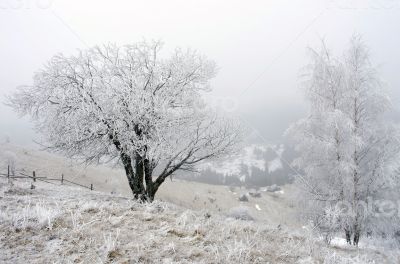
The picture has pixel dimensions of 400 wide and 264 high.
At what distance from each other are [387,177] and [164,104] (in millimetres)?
10293

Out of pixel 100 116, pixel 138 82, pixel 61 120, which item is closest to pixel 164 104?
pixel 138 82

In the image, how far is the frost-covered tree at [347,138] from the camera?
15141mm

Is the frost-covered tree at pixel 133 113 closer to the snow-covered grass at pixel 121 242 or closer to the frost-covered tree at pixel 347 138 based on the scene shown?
the frost-covered tree at pixel 347 138

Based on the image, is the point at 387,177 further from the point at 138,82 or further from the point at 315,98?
the point at 138,82

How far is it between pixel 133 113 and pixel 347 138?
9423 millimetres

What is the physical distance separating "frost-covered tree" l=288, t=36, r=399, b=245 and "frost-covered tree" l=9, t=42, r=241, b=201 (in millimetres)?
4142

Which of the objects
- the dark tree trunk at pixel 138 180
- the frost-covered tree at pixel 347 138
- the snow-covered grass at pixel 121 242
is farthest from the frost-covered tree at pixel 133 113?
the snow-covered grass at pixel 121 242

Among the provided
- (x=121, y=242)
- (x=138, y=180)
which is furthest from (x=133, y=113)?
(x=121, y=242)

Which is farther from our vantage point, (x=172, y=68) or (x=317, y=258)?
(x=172, y=68)

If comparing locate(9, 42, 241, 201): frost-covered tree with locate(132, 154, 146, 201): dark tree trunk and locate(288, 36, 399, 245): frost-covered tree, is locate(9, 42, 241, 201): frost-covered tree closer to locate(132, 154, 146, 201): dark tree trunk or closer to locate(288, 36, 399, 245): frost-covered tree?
locate(132, 154, 146, 201): dark tree trunk

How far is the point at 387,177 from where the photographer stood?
1527 cm

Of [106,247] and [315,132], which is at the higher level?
[315,132]

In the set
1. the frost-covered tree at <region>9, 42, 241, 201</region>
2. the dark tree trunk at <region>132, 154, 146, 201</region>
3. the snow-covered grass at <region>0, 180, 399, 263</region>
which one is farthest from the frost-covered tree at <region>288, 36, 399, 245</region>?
the snow-covered grass at <region>0, 180, 399, 263</region>

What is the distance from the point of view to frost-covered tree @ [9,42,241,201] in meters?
13.9
